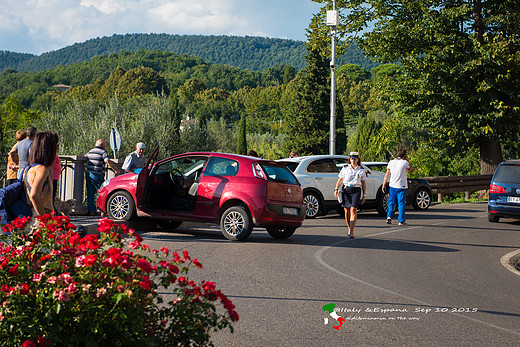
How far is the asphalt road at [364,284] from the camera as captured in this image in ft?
18.4

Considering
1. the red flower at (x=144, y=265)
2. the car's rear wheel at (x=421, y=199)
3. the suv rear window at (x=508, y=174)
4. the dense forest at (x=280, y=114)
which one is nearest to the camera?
the red flower at (x=144, y=265)

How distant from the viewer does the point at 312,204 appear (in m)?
17.0

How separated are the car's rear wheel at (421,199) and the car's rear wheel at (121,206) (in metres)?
10.7

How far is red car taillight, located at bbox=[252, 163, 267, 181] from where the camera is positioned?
39.1 ft

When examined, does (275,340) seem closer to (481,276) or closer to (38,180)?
(38,180)

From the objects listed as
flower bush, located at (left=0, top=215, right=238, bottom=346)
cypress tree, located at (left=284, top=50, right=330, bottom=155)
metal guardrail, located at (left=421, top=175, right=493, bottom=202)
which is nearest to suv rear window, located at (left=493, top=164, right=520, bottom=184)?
metal guardrail, located at (left=421, top=175, right=493, bottom=202)

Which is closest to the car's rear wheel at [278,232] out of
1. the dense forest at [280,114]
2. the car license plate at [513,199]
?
the car license plate at [513,199]

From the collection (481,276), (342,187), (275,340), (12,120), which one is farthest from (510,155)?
(12,120)

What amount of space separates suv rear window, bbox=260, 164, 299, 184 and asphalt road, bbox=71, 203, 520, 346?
46.2 inches

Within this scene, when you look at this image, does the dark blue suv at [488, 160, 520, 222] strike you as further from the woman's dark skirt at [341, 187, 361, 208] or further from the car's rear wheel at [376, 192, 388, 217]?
the woman's dark skirt at [341, 187, 361, 208]

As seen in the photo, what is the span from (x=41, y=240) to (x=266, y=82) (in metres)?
174

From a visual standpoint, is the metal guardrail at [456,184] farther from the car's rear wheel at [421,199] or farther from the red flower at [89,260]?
the red flower at [89,260]

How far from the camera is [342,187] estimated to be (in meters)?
12.9

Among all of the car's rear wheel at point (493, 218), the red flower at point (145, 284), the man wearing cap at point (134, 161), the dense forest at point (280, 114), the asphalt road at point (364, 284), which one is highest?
the dense forest at point (280, 114)
